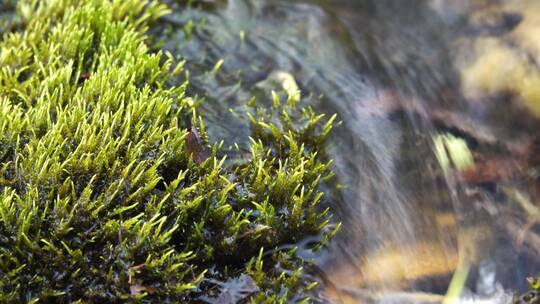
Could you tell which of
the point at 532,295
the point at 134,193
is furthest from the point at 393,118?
the point at 134,193

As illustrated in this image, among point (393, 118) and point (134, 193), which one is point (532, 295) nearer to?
point (393, 118)

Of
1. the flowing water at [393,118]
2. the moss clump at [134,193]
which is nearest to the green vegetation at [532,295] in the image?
the flowing water at [393,118]

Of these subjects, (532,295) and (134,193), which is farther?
(532,295)

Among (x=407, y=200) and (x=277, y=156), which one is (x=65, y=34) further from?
(x=407, y=200)

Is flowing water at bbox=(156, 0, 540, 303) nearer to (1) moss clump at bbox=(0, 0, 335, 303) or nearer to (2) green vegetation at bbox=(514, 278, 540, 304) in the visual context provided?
(2) green vegetation at bbox=(514, 278, 540, 304)

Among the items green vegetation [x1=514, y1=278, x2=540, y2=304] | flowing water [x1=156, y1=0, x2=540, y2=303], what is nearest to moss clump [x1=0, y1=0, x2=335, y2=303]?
flowing water [x1=156, y1=0, x2=540, y2=303]

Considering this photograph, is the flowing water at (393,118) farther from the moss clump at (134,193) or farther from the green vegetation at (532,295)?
the moss clump at (134,193)
